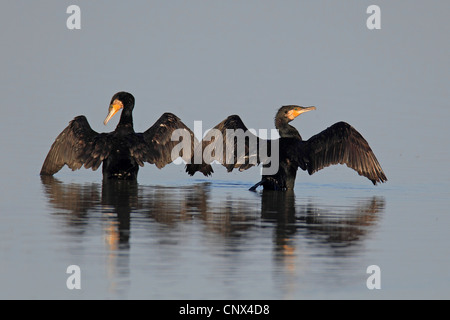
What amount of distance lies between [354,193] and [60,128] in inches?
479

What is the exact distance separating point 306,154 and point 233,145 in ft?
4.79

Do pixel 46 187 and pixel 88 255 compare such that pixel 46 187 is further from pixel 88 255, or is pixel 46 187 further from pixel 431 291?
pixel 431 291

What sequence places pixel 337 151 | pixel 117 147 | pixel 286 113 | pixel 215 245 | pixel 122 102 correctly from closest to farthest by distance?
pixel 215 245 → pixel 337 151 → pixel 117 147 → pixel 286 113 → pixel 122 102

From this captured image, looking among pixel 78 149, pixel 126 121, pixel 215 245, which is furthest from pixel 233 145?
pixel 215 245

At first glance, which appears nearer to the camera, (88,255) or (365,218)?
(88,255)

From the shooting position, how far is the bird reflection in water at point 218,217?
46.0 ft

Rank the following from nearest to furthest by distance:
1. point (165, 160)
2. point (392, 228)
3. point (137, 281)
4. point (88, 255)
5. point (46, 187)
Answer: point (137, 281), point (88, 255), point (392, 228), point (46, 187), point (165, 160)

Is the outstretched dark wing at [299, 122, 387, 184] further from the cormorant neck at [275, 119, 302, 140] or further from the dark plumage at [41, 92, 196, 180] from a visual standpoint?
the dark plumage at [41, 92, 196, 180]

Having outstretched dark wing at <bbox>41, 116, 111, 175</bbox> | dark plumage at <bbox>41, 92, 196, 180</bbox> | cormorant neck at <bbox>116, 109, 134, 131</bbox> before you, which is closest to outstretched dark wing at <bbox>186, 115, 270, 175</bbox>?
dark plumage at <bbox>41, 92, 196, 180</bbox>

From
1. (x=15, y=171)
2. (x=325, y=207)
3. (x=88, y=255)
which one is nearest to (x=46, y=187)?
(x=15, y=171)

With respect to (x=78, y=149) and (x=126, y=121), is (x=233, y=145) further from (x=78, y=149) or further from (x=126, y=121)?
(x=78, y=149)

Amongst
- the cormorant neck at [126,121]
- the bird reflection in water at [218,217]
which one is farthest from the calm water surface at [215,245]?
the cormorant neck at [126,121]

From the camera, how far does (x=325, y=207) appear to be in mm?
18047

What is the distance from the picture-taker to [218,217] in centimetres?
1662
